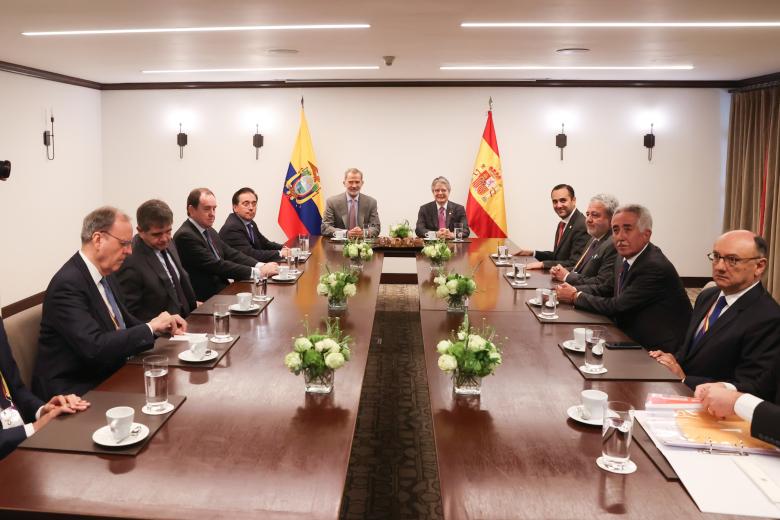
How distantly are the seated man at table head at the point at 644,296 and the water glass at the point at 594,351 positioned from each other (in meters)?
1.04

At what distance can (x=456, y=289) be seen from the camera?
3654 millimetres

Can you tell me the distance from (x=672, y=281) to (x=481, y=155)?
17.2 feet

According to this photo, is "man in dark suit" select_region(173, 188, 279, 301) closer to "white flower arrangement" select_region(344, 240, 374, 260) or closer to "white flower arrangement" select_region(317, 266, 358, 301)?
"white flower arrangement" select_region(344, 240, 374, 260)

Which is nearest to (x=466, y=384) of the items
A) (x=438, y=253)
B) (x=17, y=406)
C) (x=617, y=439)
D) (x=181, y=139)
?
(x=617, y=439)

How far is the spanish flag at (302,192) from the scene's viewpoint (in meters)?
8.97

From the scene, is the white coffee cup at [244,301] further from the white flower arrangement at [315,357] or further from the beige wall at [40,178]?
the beige wall at [40,178]

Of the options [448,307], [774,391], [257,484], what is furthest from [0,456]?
[774,391]

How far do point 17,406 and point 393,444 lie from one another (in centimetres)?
204

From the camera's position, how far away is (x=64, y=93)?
8289 millimetres

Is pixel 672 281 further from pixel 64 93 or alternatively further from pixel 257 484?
pixel 64 93

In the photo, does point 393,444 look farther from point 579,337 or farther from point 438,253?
point 438,253

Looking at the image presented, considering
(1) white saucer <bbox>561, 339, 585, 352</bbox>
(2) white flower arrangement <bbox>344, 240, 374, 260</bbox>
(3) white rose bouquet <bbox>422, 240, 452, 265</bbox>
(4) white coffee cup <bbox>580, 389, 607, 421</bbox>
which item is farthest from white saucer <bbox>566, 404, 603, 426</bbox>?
(2) white flower arrangement <bbox>344, 240, 374, 260</bbox>

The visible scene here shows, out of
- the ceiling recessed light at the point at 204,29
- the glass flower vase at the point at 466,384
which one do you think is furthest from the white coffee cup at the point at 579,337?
the ceiling recessed light at the point at 204,29

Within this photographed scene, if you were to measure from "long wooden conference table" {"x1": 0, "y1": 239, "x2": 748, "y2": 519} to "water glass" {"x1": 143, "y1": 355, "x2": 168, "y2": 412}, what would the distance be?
82 millimetres
